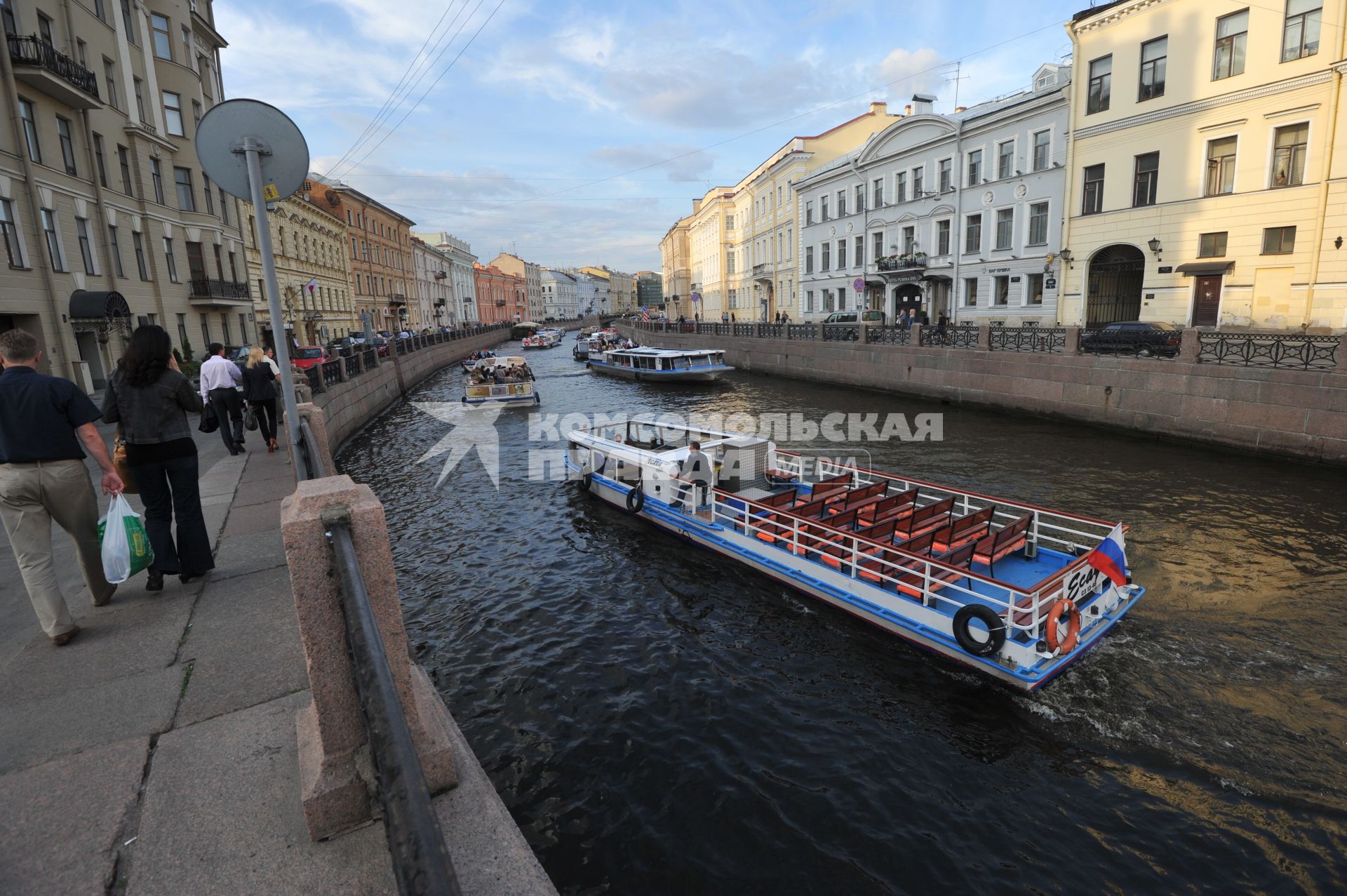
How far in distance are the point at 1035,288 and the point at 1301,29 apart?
11.2m

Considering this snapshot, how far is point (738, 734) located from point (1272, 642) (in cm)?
626

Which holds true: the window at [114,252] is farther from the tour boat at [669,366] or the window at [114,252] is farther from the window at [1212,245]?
the window at [1212,245]

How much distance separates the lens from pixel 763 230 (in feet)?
182

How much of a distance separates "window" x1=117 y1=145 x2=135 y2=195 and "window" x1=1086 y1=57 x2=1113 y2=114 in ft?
119

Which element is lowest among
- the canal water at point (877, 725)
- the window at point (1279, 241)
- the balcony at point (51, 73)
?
the canal water at point (877, 725)

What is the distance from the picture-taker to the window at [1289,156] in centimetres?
2000

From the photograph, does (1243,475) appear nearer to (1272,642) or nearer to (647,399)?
(1272,642)

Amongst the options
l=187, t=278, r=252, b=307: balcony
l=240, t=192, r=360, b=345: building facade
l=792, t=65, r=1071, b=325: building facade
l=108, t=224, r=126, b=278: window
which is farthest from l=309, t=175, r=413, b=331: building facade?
l=792, t=65, r=1071, b=325: building facade

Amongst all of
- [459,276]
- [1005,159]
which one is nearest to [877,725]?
[1005,159]

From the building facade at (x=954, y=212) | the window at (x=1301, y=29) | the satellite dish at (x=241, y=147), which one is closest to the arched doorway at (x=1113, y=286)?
the building facade at (x=954, y=212)

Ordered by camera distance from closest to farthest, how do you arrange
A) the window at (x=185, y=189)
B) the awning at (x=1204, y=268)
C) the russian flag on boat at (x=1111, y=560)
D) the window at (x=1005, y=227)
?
the russian flag on boat at (x=1111, y=560) < the awning at (x=1204, y=268) < the window at (x=185, y=189) < the window at (x=1005, y=227)

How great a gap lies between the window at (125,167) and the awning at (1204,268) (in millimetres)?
37452

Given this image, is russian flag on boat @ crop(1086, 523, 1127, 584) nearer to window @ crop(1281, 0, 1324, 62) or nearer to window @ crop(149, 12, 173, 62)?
window @ crop(1281, 0, 1324, 62)

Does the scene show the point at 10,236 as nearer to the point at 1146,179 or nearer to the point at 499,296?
the point at 1146,179
